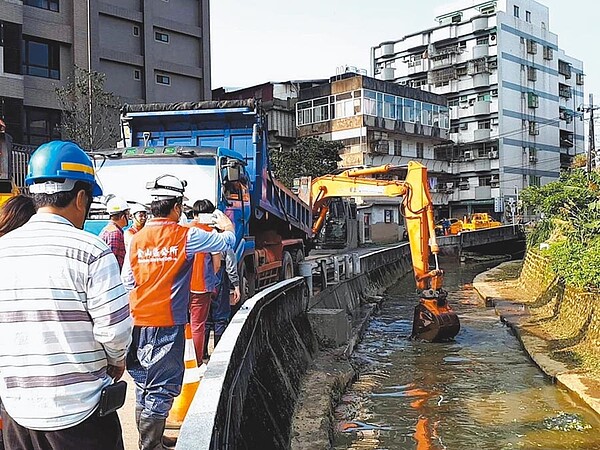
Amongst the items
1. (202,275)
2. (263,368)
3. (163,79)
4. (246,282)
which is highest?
(163,79)

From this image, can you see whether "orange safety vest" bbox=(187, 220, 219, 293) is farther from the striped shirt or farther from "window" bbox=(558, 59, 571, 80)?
"window" bbox=(558, 59, 571, 80)

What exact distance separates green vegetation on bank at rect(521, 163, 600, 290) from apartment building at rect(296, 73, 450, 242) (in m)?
18.4

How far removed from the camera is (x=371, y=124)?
4206 cm

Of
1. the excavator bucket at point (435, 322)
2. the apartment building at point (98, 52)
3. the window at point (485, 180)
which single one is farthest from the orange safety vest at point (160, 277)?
the window at point (485, 180)

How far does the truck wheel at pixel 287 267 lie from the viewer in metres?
12.1

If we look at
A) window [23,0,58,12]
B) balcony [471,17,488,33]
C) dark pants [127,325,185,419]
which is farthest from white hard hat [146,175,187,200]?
balcony [471,17,488,33]

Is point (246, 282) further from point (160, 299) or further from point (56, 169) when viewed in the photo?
point (56, 169)

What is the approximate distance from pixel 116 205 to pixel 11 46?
1836 cm

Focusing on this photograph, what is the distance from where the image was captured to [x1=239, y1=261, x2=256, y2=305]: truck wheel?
28.2ft

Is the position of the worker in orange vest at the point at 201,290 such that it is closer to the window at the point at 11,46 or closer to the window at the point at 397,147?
the window at the point at 11,46

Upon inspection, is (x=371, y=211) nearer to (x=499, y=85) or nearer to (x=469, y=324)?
(x=499, y=85)

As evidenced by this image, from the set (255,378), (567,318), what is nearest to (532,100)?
(567,318)

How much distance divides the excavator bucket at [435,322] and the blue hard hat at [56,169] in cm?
1021

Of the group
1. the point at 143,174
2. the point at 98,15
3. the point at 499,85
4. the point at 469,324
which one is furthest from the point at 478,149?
the point at 143,174
